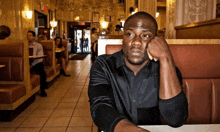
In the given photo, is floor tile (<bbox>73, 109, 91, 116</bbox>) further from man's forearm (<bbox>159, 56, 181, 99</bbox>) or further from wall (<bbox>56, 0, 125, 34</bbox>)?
wall (<bbox>56, 0, 125, 34</bbox>)

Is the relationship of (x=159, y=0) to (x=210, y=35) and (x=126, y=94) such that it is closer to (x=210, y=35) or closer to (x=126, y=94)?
(x=210, y=35)

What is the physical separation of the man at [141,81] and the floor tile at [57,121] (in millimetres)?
2214

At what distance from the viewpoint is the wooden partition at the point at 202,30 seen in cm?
224

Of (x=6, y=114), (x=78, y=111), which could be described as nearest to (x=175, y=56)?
(x=78, y=111)

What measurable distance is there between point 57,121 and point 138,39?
8.26ft

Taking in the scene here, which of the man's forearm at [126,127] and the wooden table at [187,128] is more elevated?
the man's forearm at [126,127]

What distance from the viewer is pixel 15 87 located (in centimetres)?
346

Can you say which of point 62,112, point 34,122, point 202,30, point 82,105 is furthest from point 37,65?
point 202,30

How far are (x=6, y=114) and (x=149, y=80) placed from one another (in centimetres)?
284

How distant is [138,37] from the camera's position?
1.25 metres

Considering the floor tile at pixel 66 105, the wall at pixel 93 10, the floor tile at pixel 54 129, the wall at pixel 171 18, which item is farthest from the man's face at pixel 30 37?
the wall at pixel 93 10

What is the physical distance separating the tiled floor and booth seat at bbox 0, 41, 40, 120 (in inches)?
8.6

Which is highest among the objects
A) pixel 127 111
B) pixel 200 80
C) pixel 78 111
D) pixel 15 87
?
pixel 200 80

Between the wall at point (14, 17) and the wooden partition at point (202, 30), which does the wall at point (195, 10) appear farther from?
the wall at point (14, 17)
